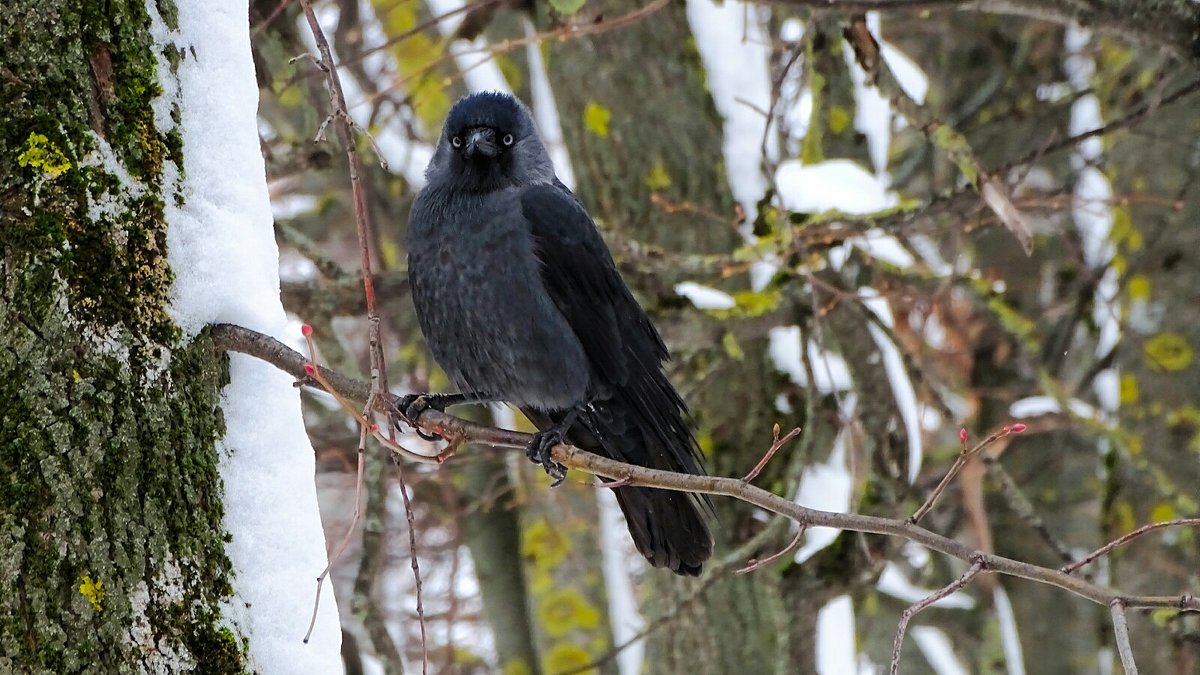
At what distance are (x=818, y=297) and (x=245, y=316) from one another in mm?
3123

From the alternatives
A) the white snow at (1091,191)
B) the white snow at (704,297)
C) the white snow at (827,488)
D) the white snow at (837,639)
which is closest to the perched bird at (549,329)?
the white snow at (704,297)

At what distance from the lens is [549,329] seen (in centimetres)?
352

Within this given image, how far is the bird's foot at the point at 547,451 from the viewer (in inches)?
130

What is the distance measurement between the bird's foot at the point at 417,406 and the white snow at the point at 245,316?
494 mm

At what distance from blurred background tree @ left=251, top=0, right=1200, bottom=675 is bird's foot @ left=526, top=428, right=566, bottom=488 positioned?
1088 millimetres

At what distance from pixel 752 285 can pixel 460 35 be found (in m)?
1.80

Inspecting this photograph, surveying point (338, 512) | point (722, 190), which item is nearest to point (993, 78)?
point (722, 190)

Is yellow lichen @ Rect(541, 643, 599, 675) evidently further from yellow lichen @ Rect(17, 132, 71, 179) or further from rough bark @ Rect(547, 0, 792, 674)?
yellow lichen @ Rect(17, 132, 71, 179)

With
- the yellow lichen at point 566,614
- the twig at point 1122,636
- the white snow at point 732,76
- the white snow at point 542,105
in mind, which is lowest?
the twig at point 1122,636

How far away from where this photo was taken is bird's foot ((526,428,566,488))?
3305mm

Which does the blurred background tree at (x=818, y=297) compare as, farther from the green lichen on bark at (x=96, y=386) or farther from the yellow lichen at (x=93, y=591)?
the yellow lichen at (x=93, y=591)

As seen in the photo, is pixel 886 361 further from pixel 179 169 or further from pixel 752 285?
pixel 179 169

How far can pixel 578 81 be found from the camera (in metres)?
5.62

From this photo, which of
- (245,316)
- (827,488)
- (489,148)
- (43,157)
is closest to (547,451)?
(489,148)
